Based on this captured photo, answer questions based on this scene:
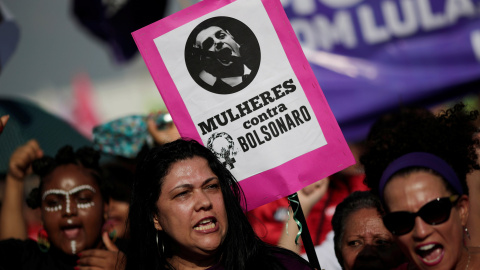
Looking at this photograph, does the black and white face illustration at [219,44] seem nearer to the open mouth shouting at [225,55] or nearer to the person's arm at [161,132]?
the open mouth shouting at [225,55]

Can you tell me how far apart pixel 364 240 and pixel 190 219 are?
35.3 inches

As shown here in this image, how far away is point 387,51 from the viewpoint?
478 centimetres

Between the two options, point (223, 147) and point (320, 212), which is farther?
point (320, 212)

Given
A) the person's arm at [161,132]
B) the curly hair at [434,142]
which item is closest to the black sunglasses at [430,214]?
the curly hair at [434,142]

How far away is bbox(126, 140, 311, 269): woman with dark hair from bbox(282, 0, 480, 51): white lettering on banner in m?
2.44

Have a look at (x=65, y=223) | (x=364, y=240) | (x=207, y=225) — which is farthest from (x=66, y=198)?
(x=364, y=240)

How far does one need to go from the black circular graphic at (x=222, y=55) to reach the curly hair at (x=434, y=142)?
62 cm

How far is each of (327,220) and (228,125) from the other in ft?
3.95

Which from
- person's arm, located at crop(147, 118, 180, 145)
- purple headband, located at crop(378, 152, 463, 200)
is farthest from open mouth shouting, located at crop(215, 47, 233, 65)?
person's arm, located at crop(147, 118, 180, 145)

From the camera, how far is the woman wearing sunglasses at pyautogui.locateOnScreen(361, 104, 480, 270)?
2236 mm

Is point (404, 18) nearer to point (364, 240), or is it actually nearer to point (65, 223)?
point (364, 240)

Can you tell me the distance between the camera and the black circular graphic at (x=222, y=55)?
2797 mm

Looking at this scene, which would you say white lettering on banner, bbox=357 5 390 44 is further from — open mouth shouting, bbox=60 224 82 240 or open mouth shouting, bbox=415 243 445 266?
open mouth shouting, bbox=415 243 445 266

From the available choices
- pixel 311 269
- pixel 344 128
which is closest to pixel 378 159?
pixel 311 269
